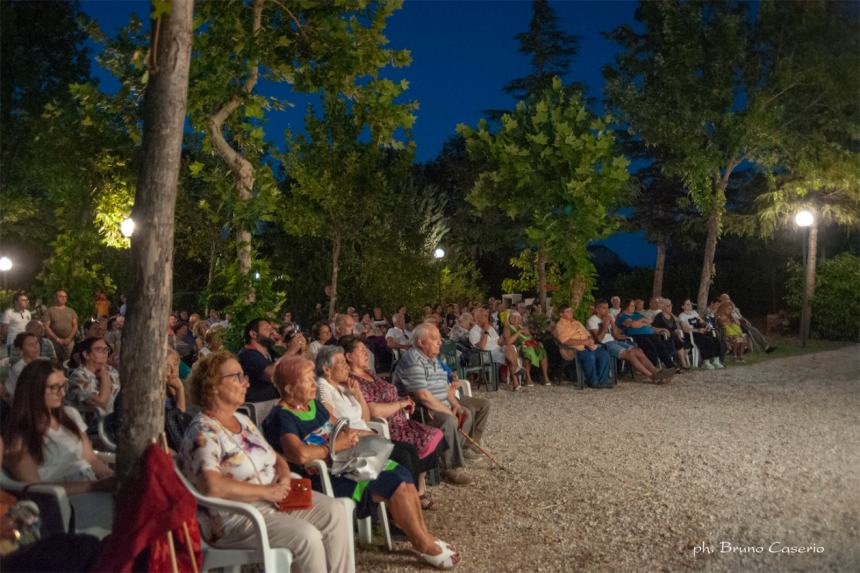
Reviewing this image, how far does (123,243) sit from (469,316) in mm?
6700

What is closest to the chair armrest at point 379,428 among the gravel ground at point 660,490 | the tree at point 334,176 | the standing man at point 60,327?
the gravel ground at point 660,490

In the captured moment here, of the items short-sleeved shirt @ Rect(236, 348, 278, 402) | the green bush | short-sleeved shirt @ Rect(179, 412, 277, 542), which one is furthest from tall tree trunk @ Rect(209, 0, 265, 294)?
the green bush

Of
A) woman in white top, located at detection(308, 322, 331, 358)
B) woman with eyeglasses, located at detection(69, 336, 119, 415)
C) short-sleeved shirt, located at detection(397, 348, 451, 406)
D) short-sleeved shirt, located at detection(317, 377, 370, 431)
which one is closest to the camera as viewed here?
short-sleeved shirt, located at detection(317, 377, 370, 431)

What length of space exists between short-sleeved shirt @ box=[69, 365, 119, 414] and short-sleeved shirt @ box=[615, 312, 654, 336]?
8274 mm

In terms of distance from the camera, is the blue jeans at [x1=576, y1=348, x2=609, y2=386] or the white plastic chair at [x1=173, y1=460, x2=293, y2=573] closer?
the white plastic chair at [x1=173, y1=460, x2=293, y2=573]

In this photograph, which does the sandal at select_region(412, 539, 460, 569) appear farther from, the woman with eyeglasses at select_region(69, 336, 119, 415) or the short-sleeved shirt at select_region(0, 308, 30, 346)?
the short-sleeved shirt at select_region(0, 308, 30, 346)

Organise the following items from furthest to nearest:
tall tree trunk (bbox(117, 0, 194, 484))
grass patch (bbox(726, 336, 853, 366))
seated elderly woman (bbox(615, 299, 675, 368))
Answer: grass patch (bbox(726, 336, 853, 366)), seated elderly woman (bbox(615, 299, 675, 368)), tall tree trunk (bbox(117, 0, 194, 484))

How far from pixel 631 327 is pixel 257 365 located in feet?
24.5

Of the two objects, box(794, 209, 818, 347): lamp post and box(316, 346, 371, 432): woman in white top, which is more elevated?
box(794, 209, 818, 347): lamp post

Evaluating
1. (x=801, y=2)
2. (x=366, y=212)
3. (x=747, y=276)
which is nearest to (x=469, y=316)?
(x=366, y=212)

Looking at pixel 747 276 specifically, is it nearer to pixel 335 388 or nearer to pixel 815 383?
pixel 815 383

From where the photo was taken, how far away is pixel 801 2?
18.9 meters

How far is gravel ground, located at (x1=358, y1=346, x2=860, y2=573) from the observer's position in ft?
13.6

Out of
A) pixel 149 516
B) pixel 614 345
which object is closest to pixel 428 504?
pixel 149 516
